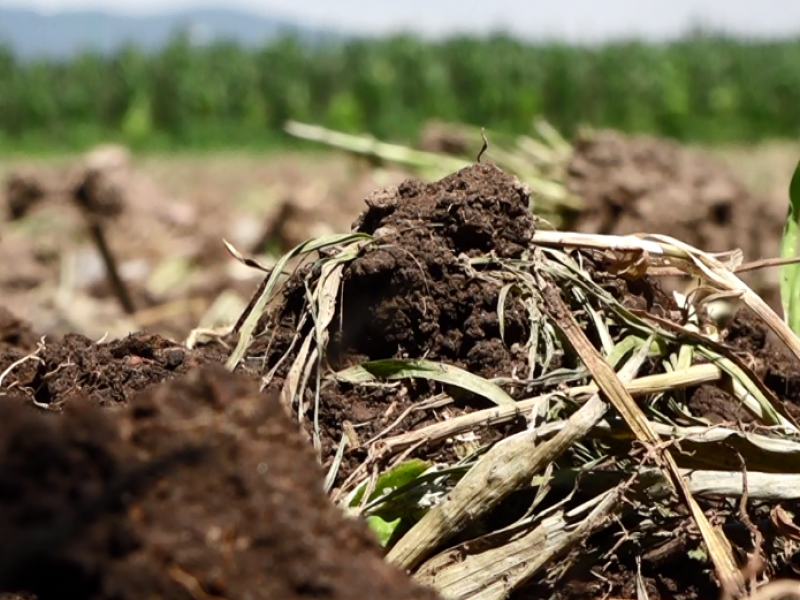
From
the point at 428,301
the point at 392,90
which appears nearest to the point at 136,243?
the point at 428,301

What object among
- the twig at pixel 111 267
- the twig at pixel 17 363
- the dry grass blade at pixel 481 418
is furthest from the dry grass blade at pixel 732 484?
the twig at pixel 111 267

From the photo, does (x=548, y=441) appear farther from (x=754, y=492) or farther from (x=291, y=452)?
(x=291, y=452)

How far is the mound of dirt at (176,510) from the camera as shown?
3.18 ft

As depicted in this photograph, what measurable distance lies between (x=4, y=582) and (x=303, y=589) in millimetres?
272

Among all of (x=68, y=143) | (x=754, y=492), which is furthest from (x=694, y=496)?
(x=68, y=143)

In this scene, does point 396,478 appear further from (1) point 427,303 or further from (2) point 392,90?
(2) point 392,90

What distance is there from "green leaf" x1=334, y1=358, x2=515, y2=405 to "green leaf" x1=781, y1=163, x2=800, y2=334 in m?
0.81

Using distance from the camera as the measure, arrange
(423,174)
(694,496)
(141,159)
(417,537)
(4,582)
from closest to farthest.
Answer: (4,582) < (417,537) < (694,496) < (423,174) < (141,159)

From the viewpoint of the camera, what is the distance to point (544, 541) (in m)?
1.44

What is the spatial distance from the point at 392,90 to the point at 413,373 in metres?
27.6

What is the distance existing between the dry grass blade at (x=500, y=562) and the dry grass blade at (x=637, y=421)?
13cm

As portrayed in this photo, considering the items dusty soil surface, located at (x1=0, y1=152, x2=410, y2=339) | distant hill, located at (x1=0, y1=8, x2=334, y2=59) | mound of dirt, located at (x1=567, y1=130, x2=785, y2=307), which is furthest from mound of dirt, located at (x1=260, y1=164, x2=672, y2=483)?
distant hill, located at (x1=0, y1=8, x2=334, y2=59)

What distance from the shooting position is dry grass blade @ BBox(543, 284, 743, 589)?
1.42 meters

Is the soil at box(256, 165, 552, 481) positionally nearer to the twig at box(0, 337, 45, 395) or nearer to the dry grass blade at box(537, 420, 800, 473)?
the dry grass blade at box(537, 420, 800, 473)
